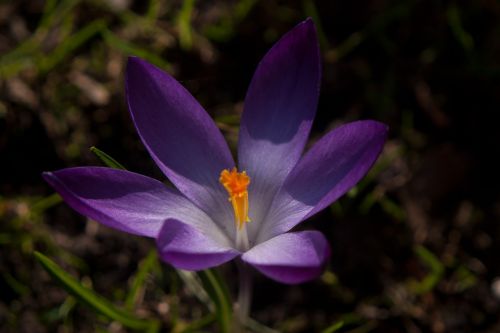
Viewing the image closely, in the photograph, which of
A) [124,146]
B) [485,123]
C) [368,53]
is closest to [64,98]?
[124,146]

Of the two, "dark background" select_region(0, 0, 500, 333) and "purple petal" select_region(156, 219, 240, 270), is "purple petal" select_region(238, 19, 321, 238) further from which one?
"dark background" select_region(0, 0, 500, 333)

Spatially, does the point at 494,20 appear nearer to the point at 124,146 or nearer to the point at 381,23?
the point at 381,23

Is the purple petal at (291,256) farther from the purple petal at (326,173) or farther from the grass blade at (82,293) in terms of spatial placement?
the grass blade at (82,293)

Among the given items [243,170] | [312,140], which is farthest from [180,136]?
[312,140]

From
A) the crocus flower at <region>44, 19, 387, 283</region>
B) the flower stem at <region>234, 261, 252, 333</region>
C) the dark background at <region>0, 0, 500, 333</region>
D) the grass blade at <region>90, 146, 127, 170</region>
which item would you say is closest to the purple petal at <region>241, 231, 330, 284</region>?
the crocus flower at <region>44, 19, 387, 283</region>

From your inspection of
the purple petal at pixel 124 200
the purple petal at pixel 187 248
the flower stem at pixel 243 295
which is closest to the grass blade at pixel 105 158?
the purple petal at pixel 124 200

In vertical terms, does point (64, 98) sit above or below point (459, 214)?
above

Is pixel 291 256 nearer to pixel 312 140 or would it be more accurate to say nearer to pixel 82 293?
pixel 82 293
